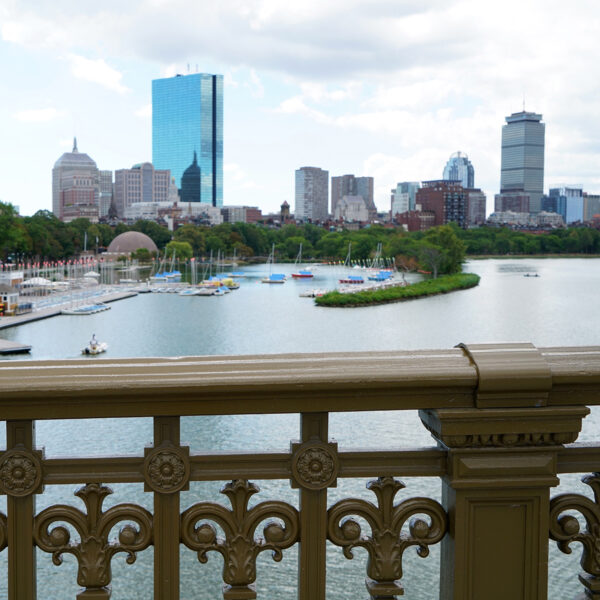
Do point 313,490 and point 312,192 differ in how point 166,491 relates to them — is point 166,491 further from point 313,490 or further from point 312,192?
point 312,192

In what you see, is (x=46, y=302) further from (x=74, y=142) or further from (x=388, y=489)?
(x=74, y=142)

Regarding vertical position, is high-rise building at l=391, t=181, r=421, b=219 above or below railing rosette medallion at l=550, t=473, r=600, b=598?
above

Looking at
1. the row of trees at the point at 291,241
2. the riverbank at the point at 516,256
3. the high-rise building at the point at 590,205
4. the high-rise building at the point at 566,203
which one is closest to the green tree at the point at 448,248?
the row of trees at the point at 291,241

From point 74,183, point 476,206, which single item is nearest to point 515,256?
point 476,206

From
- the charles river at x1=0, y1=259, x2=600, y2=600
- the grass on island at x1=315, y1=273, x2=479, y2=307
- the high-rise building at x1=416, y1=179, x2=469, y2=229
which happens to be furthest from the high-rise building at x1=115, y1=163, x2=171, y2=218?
the grass on island at x1=315, y1=273, x2=479, y2=307

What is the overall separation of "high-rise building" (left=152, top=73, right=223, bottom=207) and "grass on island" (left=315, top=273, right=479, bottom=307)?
10005cm

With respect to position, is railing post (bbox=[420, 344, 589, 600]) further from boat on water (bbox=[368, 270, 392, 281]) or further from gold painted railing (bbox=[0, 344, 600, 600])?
boat on water (bbox=[368, 270, 392, 281])

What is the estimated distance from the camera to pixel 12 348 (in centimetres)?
2608

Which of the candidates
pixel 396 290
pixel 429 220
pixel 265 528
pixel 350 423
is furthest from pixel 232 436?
pixel 429 220

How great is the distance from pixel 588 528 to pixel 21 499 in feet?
3.32

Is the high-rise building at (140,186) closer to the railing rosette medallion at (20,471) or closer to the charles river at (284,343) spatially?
the charles river at (284,343)

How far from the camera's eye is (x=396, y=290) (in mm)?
48406

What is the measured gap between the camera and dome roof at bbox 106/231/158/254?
89.5 meters

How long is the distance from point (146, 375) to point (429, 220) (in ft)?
433
